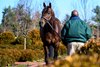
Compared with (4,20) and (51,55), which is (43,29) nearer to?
(51,55)

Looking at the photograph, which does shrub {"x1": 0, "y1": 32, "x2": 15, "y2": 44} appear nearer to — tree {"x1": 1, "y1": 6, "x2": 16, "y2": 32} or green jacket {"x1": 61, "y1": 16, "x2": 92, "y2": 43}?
green jacket {"x1": 61, "y1": 16, "x2": 92, "y2": 43}

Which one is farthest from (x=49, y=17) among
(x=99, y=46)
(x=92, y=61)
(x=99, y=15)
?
(x=99, y=15)

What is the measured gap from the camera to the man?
347 inches

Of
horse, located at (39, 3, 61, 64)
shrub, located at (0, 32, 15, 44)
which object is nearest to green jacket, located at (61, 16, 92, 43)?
horse, located at (39, 3, 61, 64)

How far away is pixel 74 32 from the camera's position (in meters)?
8.87

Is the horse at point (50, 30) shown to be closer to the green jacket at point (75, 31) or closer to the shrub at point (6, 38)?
the green jacket at point (75, 31)

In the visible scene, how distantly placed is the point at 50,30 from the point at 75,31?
106 inches

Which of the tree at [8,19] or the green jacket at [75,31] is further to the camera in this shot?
the tree at [8,19]

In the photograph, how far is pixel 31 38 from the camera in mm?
32500

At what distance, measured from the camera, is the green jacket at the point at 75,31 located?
881 centimetres

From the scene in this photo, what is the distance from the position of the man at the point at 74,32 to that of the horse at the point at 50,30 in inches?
83.6

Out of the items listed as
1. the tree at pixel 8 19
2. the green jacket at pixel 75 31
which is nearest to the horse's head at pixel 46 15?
the green jacket at pixel 75 31

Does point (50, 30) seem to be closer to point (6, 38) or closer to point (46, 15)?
point (46, 15)

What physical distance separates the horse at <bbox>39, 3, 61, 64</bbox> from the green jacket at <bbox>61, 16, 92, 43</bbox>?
212 centimetres
